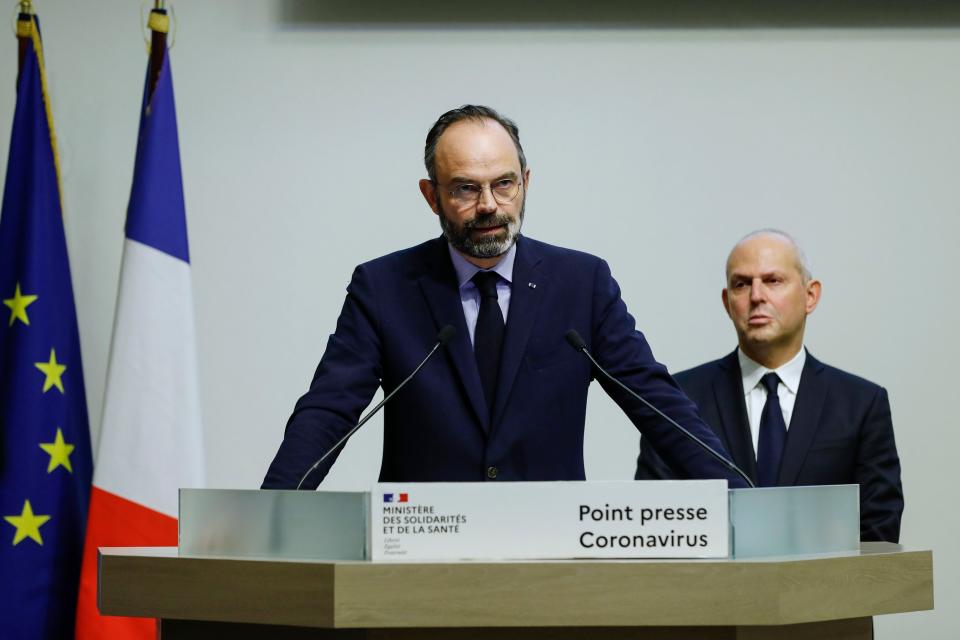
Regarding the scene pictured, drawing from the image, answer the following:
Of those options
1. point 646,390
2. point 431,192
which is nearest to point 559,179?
point 431,192

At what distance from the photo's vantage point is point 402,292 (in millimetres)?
2184

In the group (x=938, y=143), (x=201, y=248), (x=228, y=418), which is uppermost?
(x=938, y=143)

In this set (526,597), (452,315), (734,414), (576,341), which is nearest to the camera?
(526,597)

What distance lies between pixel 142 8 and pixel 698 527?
2.98 metres

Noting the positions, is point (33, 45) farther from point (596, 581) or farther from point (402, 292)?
point (596, 581)

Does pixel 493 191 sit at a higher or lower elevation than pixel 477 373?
higher

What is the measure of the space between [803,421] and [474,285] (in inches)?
48.4

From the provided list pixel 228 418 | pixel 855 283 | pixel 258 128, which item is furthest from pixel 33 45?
pixel 855 283

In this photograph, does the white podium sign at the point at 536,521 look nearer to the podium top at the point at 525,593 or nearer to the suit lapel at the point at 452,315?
the podium top at the point at 525,593

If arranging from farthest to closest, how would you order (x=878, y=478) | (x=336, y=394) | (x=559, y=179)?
(x=559, y=179), (x=878, y=478), (x=336, y=394)

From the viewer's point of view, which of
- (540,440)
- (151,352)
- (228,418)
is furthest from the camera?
(228,418)

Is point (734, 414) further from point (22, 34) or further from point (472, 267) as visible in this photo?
point (22, 34)

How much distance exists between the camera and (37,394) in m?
3.22

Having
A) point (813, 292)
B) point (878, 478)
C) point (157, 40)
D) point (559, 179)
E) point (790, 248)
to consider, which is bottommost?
point (878, 478)
